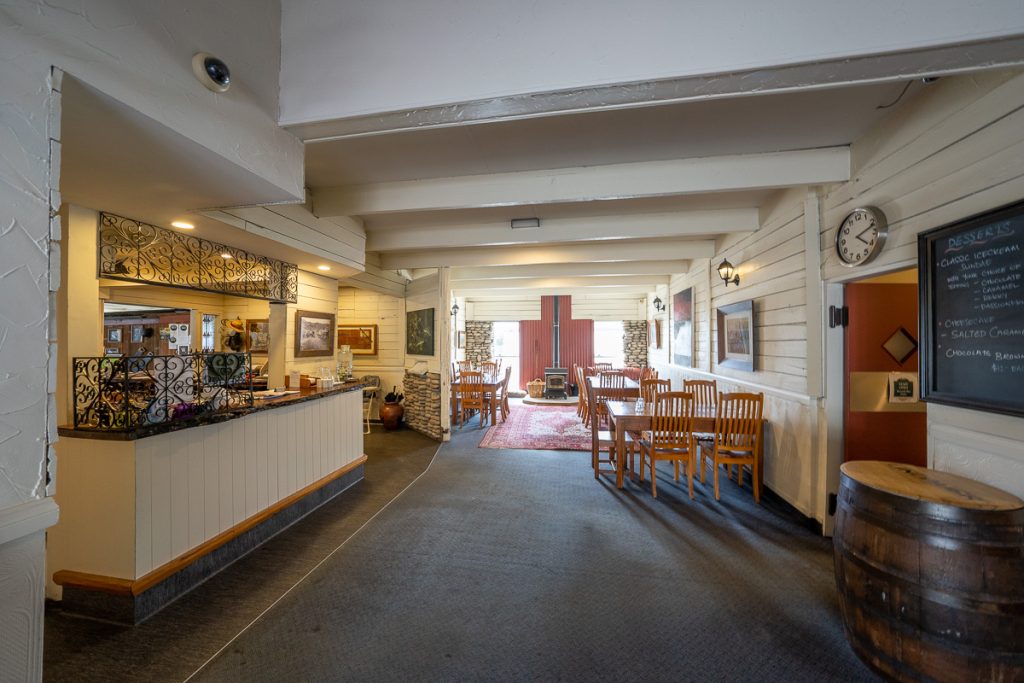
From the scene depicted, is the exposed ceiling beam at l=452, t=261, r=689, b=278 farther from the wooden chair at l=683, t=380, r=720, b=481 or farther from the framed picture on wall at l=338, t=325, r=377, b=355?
the wooden chair at l=683, t=380, r=720, b=481

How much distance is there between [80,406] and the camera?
2076 mm

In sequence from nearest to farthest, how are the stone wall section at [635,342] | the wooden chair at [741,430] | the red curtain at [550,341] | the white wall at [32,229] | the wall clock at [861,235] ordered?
the white wall at [32,229] → the wall clock at [861,235] → the wooden chair at [741,430] → the stone wall section at [635,342] → the red curtain at [550,341]

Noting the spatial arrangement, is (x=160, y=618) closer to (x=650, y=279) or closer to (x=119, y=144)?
(x=119, y=144)

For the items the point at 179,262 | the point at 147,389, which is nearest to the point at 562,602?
the point at 147,389

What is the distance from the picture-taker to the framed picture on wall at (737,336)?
385 cm

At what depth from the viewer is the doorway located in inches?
106

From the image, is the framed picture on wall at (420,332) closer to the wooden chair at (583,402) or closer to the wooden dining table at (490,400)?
Result: the wooden dining table at (490,400)

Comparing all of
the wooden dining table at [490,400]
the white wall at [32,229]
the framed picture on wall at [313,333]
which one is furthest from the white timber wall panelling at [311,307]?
the white wall at [32,229]

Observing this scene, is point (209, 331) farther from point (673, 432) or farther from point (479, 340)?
point (673, 432)

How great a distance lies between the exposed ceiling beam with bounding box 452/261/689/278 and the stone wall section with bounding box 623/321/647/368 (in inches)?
144

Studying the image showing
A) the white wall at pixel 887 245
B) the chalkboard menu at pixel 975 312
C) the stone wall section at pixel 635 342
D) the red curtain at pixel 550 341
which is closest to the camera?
the chalkboard menu at pixel 975 312

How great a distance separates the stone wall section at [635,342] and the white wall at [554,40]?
8761 mm

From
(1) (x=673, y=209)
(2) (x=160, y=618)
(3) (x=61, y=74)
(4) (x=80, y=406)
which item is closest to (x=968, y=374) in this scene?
(1) (x=673, y=209)

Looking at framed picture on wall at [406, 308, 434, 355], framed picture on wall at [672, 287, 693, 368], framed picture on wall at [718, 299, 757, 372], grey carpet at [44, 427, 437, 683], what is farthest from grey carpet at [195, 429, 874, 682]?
framed picture on wall at [672, 287, 693, 368]
